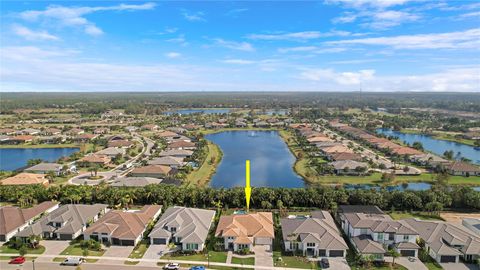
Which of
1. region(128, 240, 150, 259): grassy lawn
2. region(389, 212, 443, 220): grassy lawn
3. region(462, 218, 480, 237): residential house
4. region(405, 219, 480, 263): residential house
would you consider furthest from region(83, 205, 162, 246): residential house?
region(462, 218, 480, 237): residential house

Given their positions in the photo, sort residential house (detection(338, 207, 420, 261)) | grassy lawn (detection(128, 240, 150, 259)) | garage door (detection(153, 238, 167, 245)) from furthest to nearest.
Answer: garage door (detection(153, 238, 167, 245)) < grassy lawn (detection(128, 240, 150, 259)) < residential house (detection(338, 207, 420, 261))

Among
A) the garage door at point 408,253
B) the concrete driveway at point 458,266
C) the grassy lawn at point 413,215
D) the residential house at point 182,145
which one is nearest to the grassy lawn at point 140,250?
the garage door at point 408,253

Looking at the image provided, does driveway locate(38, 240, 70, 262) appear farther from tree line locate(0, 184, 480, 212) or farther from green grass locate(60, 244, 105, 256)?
tree line locate(0, 184, 480, 212)

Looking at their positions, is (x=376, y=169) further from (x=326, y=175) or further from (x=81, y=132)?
(x=81, y=132)

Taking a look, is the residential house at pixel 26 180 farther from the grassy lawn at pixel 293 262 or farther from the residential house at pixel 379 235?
the residential house at pixel 379 235

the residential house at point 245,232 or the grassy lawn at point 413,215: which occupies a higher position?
the residential house at point 245,232

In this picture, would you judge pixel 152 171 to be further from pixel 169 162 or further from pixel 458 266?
pixel 458 266

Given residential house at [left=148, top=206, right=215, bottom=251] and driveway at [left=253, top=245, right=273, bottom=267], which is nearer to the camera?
driveway at [left=253, top=245, right=273, bottom=267]
